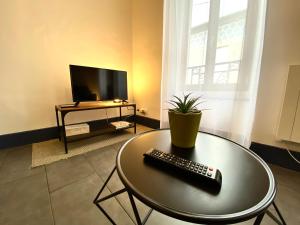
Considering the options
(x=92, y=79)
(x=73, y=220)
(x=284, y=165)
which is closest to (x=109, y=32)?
(x=92, y=79)

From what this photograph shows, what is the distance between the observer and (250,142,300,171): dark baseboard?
1.30m

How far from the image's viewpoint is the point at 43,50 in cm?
177

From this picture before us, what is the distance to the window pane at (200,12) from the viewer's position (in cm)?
157

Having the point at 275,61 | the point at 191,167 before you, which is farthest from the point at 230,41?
the point at 191,167

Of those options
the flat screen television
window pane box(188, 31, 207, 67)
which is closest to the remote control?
window pane box(188, 31, 207, 67)

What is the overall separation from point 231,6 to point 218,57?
0.46 meters

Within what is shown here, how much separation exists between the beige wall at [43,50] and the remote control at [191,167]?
6.10 feet

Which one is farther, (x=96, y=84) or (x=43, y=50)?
(x=96, y=84)

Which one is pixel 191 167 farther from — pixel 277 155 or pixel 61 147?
pixel 61 147

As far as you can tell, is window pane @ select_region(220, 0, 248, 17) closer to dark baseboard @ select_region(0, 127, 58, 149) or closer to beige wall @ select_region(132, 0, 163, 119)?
beige wall @ select_region(132, 0, 163, 119)

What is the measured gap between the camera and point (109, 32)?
2287mm

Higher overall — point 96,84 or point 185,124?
point 96,84

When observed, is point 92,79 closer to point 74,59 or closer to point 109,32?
point 74,59

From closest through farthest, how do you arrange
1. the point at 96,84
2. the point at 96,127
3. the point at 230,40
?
the point at 230,40
the point at 96,84
the point at 96,127
